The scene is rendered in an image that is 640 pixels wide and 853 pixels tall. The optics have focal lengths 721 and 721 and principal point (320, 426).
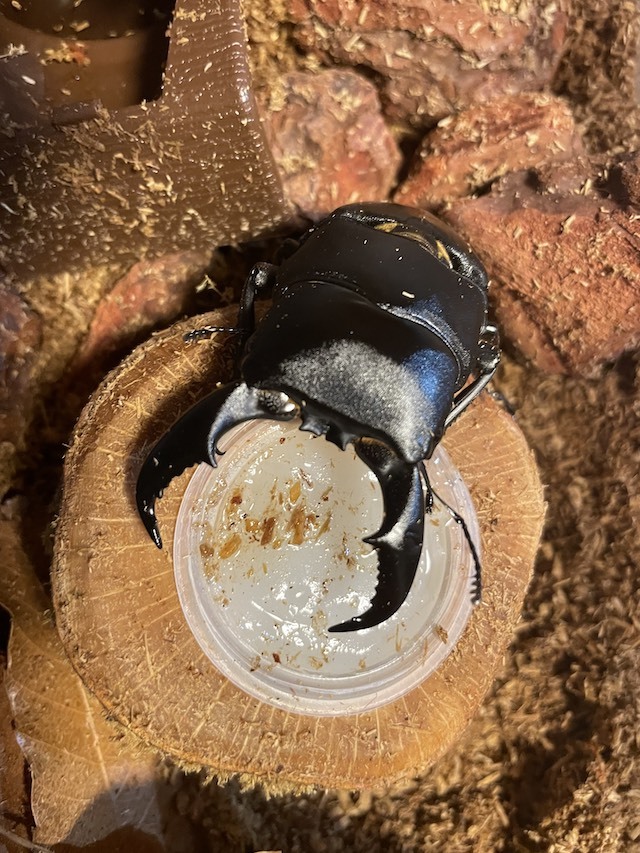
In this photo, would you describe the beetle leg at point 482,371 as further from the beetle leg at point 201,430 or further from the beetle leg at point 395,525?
the beetle leg at point 201,430

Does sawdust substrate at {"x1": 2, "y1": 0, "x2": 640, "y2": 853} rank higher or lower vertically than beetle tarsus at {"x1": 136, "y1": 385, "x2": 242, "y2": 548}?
lower

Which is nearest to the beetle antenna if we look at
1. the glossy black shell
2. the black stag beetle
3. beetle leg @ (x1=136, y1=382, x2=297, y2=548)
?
the black stag beetle

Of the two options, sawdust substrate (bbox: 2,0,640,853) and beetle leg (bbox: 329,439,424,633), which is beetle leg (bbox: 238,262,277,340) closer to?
beetle leg (bbox: 329,439,424,633)

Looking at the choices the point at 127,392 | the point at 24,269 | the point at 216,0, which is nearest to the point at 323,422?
the point at 127,392

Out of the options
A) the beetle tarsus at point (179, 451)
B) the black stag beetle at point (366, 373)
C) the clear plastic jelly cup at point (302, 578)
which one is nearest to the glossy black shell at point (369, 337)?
the black stag beetle at point (366, 373)

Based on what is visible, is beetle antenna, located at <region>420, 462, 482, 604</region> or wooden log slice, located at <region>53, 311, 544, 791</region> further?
beetle antenna, located at <region>420, 462, 482, 604</region>

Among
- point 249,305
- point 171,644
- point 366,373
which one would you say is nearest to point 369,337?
point 366,373
